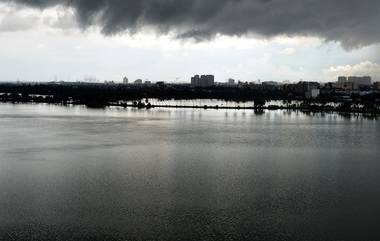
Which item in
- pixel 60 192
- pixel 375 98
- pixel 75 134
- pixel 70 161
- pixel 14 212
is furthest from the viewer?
pixel 375 98

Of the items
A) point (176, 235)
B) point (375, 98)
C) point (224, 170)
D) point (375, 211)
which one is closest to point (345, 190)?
point (375, 211)

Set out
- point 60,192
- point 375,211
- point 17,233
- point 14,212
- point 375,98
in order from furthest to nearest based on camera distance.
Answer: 1. point 375,98
2. point 60,192
3. point 375,211
4. point 14,212
5. point 17,233

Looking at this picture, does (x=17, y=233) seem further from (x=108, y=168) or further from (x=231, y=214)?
(x=108, y=168)

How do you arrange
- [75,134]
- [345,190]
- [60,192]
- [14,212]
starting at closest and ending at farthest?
[14,212], [60,192], [345,190], [75,134]

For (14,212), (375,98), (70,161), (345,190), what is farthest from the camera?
(375,98)

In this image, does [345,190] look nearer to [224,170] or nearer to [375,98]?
[224,170]

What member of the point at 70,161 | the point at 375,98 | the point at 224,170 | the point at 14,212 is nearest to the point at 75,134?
the point at 70,161

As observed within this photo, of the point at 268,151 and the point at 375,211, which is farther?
the point at 268,151
